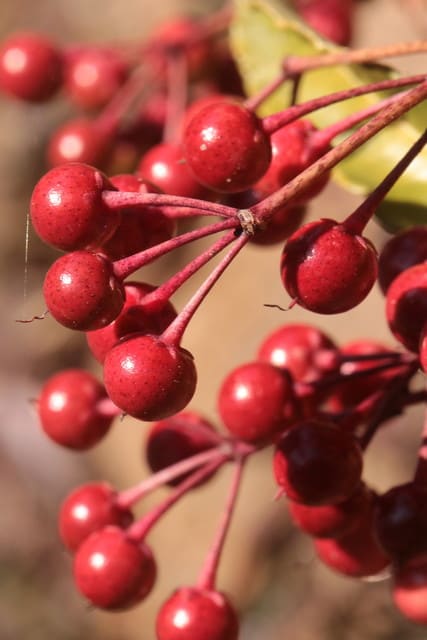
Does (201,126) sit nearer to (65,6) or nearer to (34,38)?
(34,38)

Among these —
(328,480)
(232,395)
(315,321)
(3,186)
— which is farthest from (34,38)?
(3,186)

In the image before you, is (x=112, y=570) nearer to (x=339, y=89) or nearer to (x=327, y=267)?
(x=327, y=267)

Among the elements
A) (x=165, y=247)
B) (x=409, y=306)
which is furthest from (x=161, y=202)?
(x=409, y=306)

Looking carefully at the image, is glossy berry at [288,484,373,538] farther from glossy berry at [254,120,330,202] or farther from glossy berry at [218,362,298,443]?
glossy berry at [254,120,330,202]

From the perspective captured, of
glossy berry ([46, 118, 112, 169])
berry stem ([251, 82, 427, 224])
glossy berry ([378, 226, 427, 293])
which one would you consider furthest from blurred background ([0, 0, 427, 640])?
berry stem ([251, 82, 427, 224])

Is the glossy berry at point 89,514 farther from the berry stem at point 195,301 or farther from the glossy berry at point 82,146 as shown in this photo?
the glossy berry at point 82,146

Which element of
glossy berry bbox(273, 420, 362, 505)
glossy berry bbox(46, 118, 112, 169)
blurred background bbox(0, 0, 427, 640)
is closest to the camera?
glossy berry bbox(273, 420, 362, 505)
